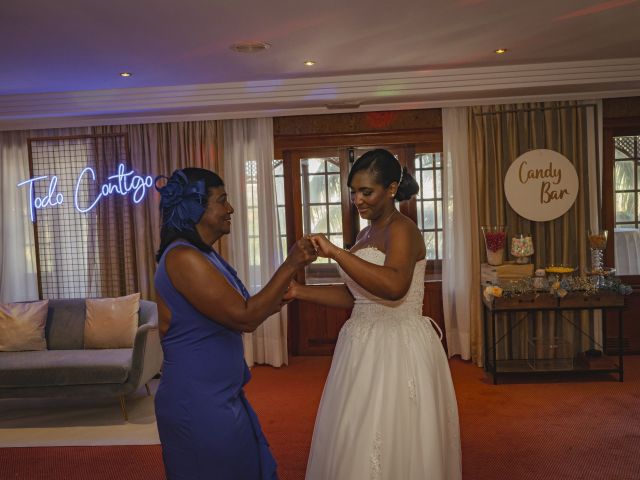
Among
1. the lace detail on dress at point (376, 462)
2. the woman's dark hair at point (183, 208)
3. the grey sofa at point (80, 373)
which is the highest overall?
the woman's dark hair at point (183, 208)

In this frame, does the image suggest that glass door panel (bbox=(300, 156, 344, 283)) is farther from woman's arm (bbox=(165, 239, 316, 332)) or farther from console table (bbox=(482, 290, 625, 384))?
woman's arm (bbox=(165, 239, 316, 332))

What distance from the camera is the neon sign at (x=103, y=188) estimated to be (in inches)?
247

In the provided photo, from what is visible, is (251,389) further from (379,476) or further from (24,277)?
(379,476)

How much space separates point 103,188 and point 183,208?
4564 mm

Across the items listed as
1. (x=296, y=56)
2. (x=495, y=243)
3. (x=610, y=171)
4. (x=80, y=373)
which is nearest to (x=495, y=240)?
(x=495, y=243)

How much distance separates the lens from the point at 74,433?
4.80m

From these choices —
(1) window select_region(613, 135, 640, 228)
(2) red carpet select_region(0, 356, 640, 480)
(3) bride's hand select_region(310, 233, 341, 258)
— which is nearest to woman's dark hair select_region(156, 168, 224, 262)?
(3) bride's hand select_region(310, 233, 341, 258)

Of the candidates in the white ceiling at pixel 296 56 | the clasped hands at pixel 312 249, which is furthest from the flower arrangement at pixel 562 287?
the clasped hands at pixel 312 249

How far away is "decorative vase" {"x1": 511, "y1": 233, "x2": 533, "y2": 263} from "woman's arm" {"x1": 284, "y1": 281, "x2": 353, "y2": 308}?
3287 millimetres

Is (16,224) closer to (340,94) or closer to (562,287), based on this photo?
(340,94)

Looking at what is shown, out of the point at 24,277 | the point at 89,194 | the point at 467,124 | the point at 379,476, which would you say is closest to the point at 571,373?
the point at 467,124

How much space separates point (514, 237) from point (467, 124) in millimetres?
1148

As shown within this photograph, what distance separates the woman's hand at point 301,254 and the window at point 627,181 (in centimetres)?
505

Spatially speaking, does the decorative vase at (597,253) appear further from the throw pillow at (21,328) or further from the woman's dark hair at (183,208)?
the throw pillow at (21,328)
